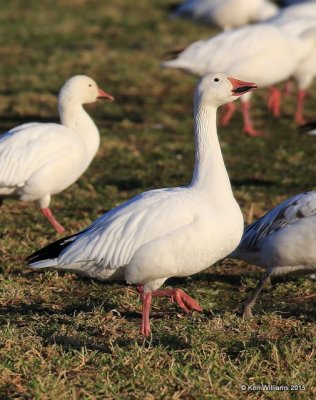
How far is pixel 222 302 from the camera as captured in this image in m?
6.16

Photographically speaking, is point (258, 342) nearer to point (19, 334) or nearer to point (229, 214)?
point (229, 214)

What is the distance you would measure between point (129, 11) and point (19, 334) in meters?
13.9

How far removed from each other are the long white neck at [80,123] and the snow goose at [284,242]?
6.88 feet

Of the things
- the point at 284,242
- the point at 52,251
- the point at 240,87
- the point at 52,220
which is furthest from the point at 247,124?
the point at 52,251

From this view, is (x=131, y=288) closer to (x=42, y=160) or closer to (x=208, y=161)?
(x=208, y=161)

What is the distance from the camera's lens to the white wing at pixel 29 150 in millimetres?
7293

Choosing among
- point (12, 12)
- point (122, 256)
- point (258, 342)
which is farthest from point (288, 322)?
point (12, 12)

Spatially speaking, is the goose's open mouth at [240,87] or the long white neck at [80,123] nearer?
the goose's open mouth at [240,87]

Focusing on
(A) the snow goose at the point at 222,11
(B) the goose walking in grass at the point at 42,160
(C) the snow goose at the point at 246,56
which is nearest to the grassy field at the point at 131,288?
(B) the goose walking in grass at the point at 42,160

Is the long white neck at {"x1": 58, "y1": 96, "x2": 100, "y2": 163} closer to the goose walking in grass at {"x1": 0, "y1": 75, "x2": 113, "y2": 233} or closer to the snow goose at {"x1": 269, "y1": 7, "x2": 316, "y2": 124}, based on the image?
the goose walking in grass at {"x1": 0, "y1": 75, "x2": 113, "y2": 233}

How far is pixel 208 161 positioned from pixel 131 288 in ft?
3.65

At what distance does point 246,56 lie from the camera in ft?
35.8

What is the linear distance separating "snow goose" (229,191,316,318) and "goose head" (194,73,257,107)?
0.79m

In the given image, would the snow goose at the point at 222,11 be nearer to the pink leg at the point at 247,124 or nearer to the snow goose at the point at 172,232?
the pink leg at the point at 247,124
